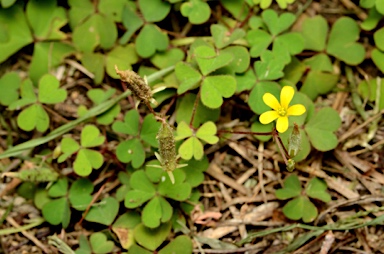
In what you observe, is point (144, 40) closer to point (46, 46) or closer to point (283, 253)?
point (46, 46)

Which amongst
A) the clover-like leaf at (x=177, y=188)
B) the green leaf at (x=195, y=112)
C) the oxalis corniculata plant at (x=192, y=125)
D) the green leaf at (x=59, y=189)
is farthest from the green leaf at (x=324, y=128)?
the green leaf at (x=59, y=189)

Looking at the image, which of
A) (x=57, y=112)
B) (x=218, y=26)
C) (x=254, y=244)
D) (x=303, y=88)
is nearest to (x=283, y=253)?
(x=254, y=244)

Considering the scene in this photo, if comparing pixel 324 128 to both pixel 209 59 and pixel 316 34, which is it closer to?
pixel 316 34

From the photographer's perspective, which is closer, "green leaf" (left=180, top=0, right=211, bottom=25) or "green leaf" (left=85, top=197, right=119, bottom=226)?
"green leaf" (left=85, top=197, right=119, bottom=226)

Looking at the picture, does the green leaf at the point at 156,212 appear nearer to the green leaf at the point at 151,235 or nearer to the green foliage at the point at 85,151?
the green leaf at the point at 151,235

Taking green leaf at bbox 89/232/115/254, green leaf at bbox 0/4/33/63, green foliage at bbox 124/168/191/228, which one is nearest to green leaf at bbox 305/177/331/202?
green foliage at bbox 124/168/191/228

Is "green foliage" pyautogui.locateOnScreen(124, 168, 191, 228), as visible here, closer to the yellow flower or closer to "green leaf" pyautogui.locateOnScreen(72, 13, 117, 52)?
the yellow flower
